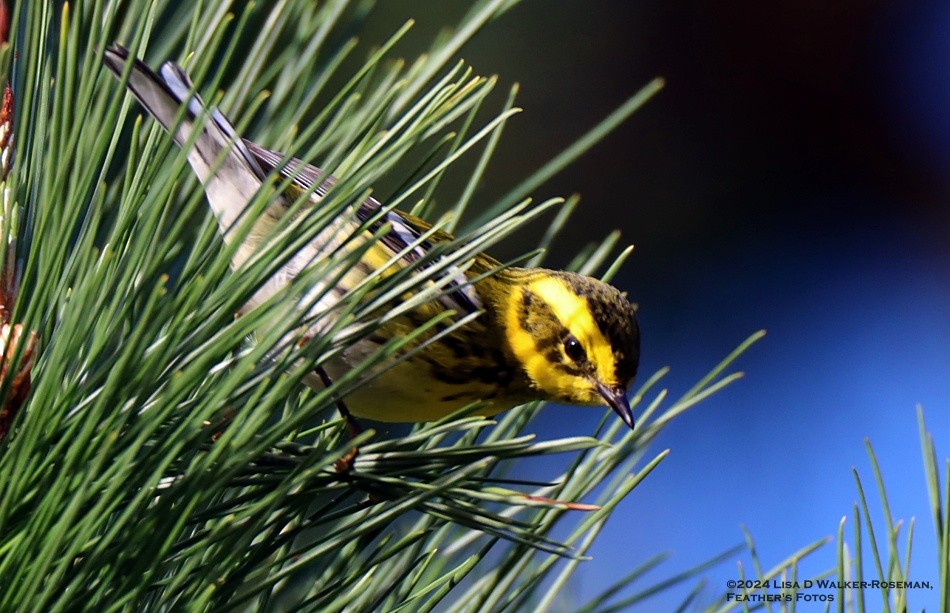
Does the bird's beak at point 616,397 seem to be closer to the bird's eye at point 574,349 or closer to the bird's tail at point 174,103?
the bird's eye at point 574,349

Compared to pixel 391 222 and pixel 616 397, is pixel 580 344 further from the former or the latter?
pixel 391 222

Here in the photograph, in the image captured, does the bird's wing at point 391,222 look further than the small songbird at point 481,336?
No

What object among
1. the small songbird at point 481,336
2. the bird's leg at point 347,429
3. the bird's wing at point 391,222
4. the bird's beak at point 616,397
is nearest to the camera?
the bird's wing at point 391,222

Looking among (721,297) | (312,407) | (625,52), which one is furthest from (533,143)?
(312,407)

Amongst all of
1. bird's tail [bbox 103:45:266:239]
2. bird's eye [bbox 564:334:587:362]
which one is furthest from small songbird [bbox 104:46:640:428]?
bird's tail [bbox 103:45:266:239]

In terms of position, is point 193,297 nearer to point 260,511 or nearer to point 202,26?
point 260,511

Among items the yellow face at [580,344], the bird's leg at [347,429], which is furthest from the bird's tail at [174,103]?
the yellow face at [580,344]

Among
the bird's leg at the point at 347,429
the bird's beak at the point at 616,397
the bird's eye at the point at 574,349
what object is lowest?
the bird's leg at the point at 347,429
